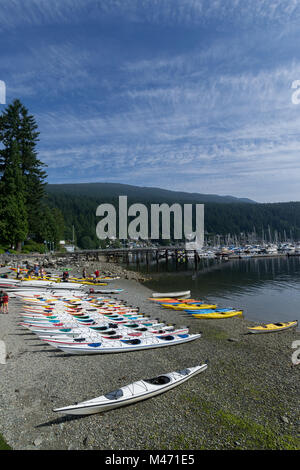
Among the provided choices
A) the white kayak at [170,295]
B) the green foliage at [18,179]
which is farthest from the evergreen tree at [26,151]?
the white kayak at [170,295]

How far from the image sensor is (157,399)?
372 inches

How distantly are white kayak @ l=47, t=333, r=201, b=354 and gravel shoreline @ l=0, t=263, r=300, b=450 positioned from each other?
30 cm

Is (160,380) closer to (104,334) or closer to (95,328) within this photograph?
(104,334)

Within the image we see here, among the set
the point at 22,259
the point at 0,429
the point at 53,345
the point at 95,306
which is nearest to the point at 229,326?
the point at 95,306

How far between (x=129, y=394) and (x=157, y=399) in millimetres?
1256

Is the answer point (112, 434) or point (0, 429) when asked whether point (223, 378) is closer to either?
point (112, 434)

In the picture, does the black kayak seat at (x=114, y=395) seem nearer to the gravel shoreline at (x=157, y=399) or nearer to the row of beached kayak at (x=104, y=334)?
the row of beached kayak at (x=104, y=334)

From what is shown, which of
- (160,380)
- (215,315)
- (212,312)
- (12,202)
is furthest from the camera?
(12,202)

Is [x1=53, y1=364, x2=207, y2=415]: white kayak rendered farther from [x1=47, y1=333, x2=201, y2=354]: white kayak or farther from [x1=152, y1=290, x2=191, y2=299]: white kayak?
[x1=152, y1=290, x2=191, y2=299]: white kayak

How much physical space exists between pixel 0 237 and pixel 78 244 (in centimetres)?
9141

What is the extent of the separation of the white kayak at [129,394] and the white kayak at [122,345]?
3.60 m

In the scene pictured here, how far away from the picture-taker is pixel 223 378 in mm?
11195

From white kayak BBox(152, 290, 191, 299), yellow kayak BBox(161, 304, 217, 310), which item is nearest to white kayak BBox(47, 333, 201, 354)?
yellow kayak BBox(161, 304, 217, 310)

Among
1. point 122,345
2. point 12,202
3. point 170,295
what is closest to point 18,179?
point 12,202
